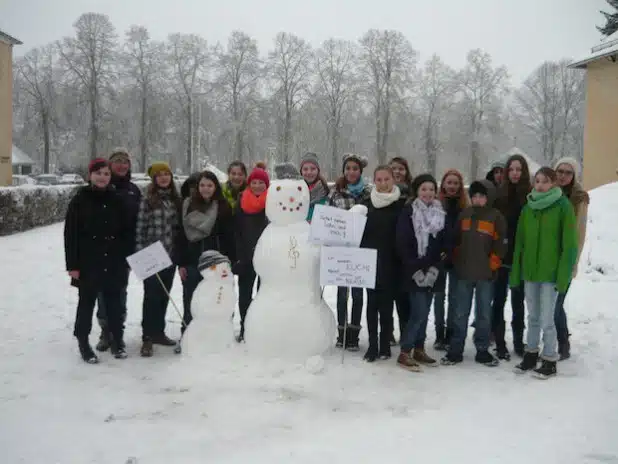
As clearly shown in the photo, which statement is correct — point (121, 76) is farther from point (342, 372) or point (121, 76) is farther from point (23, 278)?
point (342, 372)

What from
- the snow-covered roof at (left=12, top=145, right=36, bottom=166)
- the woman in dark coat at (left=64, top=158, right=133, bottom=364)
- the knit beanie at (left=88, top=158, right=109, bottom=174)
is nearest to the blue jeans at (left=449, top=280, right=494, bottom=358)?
the woman in dark coat at (left=64, top=158, right=133, bottom=364)

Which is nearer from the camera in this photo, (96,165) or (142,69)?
(96,165)

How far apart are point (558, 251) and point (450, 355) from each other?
4.85ft

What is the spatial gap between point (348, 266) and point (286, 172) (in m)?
1.20

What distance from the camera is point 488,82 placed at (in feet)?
138

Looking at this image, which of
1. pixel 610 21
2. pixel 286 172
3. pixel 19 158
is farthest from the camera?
pixel 19 158

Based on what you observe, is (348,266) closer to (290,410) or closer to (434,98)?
(290,410)

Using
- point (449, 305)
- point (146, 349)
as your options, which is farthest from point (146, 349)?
point (449, 305)

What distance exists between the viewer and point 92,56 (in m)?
36.6

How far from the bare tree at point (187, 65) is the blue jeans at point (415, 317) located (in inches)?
1431

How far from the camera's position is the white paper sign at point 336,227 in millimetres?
5262

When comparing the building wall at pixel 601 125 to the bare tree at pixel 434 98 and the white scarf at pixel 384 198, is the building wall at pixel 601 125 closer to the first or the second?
the white scarf at pixel 384 198

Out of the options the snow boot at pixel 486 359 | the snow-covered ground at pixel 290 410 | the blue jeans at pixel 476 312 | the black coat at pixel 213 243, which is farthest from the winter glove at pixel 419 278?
the black coat at pixel 213 243

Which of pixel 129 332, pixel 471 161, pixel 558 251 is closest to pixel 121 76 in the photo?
pixel 471 161
